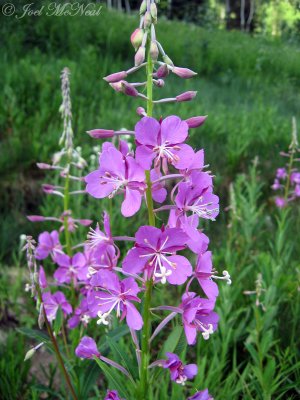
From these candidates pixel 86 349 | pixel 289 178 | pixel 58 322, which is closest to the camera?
pixel 86 349

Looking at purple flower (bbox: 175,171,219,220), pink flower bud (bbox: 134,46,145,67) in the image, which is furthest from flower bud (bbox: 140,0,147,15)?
purple flower (bbox: 175,171,219,220)

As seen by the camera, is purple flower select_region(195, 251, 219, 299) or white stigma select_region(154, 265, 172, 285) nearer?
white stigma select_region(154, 265, 172, 285)

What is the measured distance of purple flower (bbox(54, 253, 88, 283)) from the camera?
205 centimetres

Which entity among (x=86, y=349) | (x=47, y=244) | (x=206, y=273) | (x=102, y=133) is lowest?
(x=47, y=244)

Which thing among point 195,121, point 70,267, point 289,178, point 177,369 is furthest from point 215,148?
point 177,369

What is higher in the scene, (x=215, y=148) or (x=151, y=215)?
(x=151, y=215)

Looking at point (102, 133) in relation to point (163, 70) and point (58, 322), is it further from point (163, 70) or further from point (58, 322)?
point (58, 322)

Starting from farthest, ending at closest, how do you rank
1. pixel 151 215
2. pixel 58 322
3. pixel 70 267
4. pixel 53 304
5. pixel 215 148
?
1. pixel 215 148
2. pixel 70 267
3. pixel 53 304
4. pixel 58 322
5. pixel 151 215

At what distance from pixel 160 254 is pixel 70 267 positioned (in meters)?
0.95

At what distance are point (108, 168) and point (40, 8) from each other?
6.80m

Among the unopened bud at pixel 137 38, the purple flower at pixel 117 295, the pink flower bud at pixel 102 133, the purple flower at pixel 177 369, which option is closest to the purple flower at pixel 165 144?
the pink flower bud at pixel 102 133

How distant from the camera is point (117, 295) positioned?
4.27 ft

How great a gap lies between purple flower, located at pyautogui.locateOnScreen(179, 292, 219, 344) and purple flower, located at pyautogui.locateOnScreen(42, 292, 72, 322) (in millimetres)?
740

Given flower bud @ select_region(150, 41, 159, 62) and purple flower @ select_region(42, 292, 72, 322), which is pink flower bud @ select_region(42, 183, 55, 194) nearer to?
purple flower @ select_region(42, 292, 72, 322)
